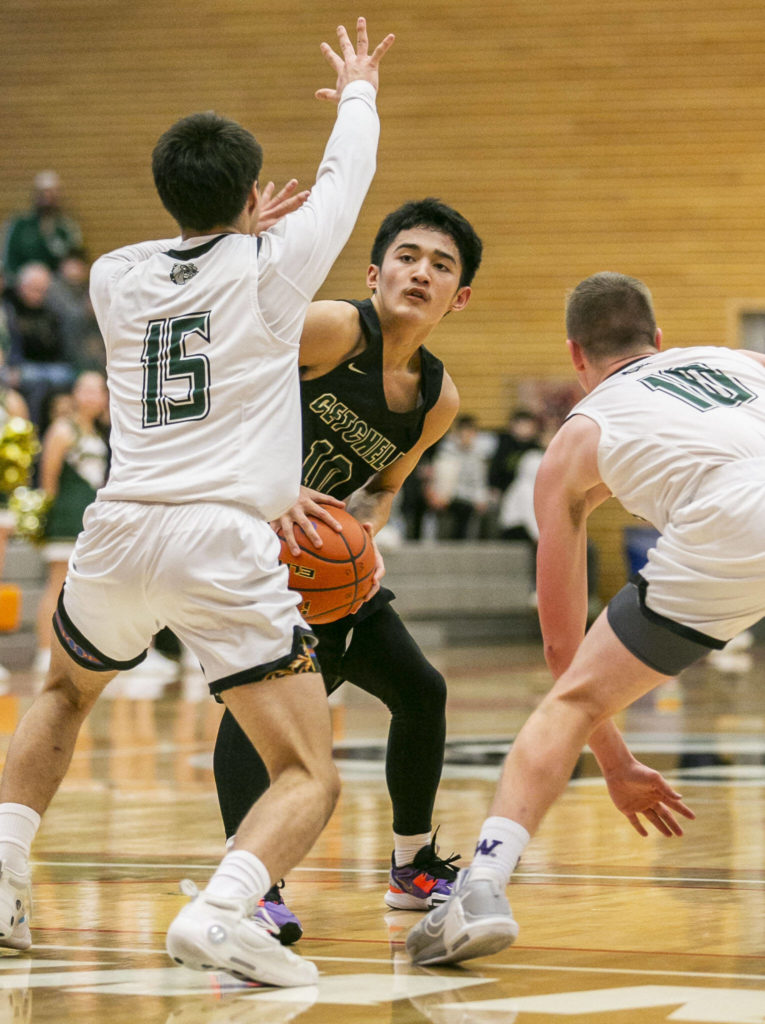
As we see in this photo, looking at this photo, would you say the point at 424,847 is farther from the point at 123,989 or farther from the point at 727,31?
the point at 727,31

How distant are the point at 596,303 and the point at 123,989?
1941 millimetres

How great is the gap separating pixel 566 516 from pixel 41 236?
14826 mm

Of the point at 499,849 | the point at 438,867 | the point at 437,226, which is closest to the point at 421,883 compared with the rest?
the point at 438,867

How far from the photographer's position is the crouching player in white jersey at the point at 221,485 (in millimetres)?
3299

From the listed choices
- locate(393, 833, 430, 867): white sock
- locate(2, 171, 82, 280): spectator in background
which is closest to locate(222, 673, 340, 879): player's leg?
locate(393, 833, 430, 867): white sock

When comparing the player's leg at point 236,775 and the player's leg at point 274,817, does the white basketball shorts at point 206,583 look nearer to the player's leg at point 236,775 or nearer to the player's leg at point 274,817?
the player's leg at point 274,817

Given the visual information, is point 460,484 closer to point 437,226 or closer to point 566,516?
point 437,226

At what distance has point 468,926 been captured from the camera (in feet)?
11.0

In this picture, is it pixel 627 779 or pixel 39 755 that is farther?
pixel 627 779

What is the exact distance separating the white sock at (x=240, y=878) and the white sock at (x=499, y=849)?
51cm

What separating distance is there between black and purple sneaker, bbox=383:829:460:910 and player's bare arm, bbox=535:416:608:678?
93 centimetres

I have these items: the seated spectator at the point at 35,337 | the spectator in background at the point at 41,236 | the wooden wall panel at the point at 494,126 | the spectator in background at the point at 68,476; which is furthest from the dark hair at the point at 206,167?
the wooden wall panel at the point at 494,126

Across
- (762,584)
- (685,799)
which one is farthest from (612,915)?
(685,799)

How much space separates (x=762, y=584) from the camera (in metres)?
3.57
